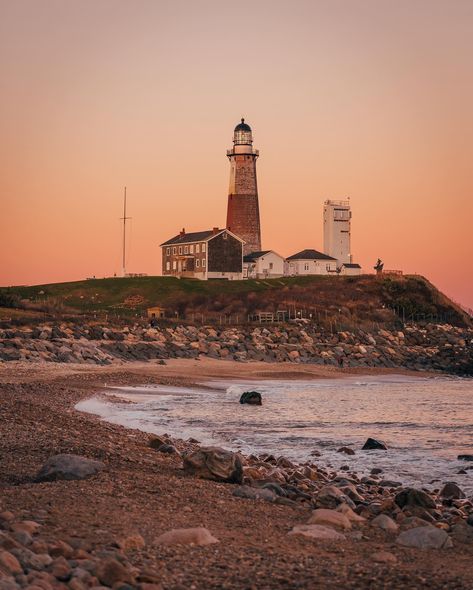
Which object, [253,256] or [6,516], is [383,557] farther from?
[253,256]

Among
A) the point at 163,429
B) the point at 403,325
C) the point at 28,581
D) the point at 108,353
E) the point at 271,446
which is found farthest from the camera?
the point at 403,325

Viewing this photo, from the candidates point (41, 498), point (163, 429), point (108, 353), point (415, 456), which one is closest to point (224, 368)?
point (108, 353)

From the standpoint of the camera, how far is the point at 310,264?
3506 inches

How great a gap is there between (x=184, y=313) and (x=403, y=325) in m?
16.5

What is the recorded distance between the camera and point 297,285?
75812mm

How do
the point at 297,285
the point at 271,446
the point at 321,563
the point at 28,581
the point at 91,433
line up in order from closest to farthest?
the point at 28,581, the point at 321,563, the point at 91,433, the point at 271,446, the point at 297,285

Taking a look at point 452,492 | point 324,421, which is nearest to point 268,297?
point 324,421

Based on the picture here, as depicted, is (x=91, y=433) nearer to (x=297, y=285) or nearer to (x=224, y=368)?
(x=224, y=368)

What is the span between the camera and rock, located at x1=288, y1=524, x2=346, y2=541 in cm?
834

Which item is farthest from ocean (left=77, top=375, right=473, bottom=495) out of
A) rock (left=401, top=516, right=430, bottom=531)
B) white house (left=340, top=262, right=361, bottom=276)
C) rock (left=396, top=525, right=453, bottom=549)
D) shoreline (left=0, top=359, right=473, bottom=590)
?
white house (left=340, top=262, right=361, bottom=276)

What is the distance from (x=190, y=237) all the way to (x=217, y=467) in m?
72.4

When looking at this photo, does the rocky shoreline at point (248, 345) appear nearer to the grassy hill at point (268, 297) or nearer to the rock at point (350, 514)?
the grassy hill at point (268, 297)

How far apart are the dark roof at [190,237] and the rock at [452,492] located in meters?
68.4

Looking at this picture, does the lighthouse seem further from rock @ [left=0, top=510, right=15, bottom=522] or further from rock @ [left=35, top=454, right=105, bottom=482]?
rock @ [left=0, top=510, right=15, bottom=522]
